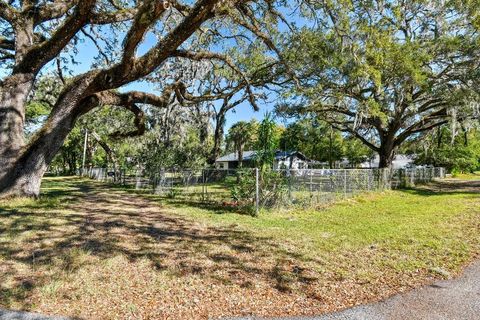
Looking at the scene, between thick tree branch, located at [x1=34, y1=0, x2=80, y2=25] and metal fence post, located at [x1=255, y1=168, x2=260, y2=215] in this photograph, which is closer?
metal fence post, located at [x1=255, y1=168, x2=260, y2=215]

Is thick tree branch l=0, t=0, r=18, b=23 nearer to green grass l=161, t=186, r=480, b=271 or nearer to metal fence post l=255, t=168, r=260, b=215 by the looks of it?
green grass l=161, t=186, r=480, b=271

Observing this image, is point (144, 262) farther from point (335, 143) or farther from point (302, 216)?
point (335, 143)

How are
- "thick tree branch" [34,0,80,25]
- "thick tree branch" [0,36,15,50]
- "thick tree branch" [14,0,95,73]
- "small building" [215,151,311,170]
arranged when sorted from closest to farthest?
"thick tree branch" [14,0,95,73] < "thick tree branch" [34,0,80,25] < "thick tree branch" [0,36,15,50] < "small building" [215,151,311,170]

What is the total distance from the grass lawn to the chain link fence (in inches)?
69.0

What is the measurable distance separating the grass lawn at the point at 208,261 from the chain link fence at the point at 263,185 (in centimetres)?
175

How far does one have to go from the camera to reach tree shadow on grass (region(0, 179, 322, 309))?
3.96 m

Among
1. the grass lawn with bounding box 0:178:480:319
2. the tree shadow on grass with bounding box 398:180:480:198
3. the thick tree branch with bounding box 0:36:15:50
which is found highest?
the thick tree branch with bounding box 0:36:15:50

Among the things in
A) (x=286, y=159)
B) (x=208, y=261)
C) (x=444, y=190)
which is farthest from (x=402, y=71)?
(x=286, y=159)

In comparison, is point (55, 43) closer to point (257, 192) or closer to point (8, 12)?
point (8, 12)

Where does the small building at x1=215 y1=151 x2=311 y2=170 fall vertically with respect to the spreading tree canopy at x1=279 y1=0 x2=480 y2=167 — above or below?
below

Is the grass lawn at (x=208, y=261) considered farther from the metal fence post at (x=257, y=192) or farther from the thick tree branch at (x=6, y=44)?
the thick tree branch at (x=6, y=44)

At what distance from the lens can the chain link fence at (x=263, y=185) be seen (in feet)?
32.0

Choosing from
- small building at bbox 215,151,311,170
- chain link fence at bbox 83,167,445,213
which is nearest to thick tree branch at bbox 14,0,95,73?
chain link fence at bbox 83,167,445,213

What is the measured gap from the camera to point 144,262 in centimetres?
446
